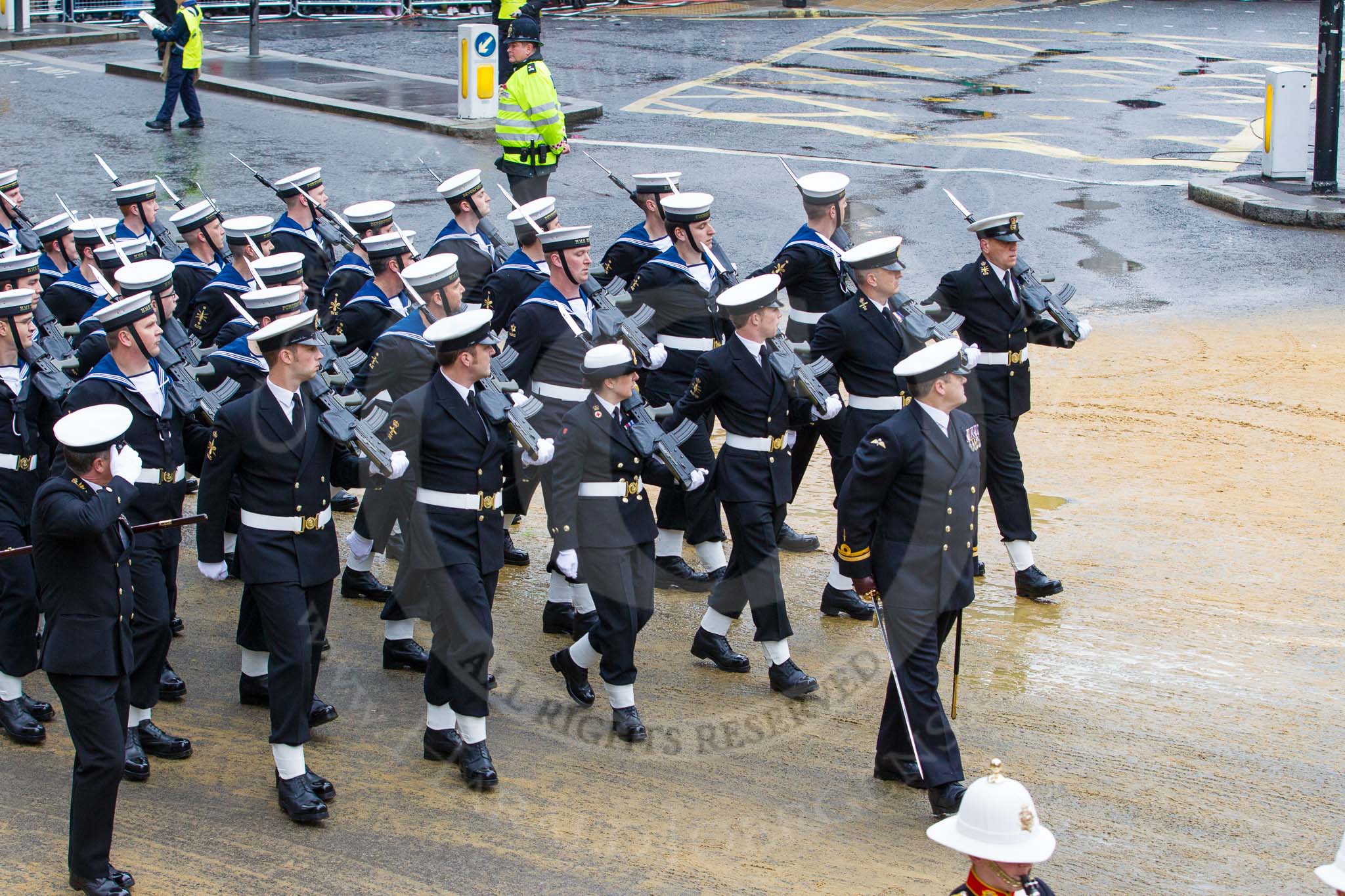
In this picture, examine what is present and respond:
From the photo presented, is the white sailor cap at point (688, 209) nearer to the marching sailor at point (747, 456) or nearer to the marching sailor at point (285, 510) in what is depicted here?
the marching sailor at point (747, 456)

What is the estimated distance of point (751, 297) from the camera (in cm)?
732

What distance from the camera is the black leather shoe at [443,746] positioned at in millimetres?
6527

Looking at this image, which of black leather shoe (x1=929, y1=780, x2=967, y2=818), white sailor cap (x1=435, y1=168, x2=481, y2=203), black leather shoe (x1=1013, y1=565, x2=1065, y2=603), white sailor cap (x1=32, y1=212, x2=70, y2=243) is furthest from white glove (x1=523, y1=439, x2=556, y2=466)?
white sailor cap (x1=32, y1=212, x2=70, y2=243)

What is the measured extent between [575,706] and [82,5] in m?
24.5

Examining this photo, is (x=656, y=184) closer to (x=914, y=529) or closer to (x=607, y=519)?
(x=607, y=519)

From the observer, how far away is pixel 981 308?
336 inches

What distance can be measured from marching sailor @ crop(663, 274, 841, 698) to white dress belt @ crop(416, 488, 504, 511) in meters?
1.31

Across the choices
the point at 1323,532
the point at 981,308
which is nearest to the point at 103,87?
the point at 981,308

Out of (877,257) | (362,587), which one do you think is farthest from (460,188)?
(877,257)

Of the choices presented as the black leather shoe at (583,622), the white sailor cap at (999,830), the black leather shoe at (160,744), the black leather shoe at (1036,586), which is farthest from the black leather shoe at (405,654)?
the white sailor cap at (999,830)

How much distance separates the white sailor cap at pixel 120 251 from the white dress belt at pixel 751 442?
3.32m

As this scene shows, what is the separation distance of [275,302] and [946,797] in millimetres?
3604

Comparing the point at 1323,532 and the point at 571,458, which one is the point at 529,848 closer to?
the point at 571,458

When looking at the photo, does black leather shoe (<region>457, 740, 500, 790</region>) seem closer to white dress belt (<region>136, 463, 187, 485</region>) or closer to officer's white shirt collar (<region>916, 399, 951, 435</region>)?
white dress belt (<region>136, 463, 187, 485</region>)
